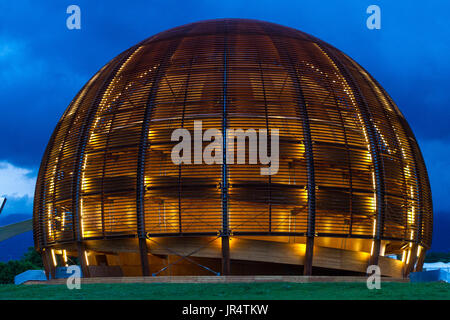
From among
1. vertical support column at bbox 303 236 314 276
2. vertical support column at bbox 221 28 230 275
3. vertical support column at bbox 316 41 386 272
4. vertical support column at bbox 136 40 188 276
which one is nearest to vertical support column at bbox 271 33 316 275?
vertical support column at bbox 303 236 314 276

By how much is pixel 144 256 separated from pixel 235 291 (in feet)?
24.2

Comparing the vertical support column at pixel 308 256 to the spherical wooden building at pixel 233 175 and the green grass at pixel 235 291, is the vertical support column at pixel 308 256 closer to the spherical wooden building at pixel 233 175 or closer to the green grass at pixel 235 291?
the spherical wooden building at pixel 233 175

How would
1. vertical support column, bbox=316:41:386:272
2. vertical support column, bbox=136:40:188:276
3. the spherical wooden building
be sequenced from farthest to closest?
vertical support column, bbox=316:41:386:272, vertical support column, bbox=136:40:188:276, the spherical wooden building

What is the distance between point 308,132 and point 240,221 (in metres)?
4.61

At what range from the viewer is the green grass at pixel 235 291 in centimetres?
1738

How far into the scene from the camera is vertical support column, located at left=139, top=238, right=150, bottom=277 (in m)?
25.0

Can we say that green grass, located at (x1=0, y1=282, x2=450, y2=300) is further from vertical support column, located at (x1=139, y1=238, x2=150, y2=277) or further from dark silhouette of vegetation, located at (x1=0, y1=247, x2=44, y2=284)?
dark silhouette of vegetation, located at (x1=0, y1=247, x2=44, y2=284)

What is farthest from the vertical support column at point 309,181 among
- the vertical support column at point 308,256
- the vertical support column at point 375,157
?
the vertical support column at point 375,157

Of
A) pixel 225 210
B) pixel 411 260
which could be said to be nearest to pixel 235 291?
pixel 225 210

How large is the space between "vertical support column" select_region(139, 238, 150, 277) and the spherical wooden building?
0.19ft

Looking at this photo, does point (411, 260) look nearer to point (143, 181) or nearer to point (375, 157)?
point (375, 157)

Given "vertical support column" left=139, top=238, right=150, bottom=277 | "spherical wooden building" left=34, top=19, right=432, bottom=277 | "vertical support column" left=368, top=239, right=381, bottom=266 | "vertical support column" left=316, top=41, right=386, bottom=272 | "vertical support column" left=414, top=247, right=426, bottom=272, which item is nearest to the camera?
"spherical wooden building" left=34, top=19, right=432, bottom=277

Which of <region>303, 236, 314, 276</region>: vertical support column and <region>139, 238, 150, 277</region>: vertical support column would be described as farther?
<region>139, 238, 150, 277</region>: vertical support column
